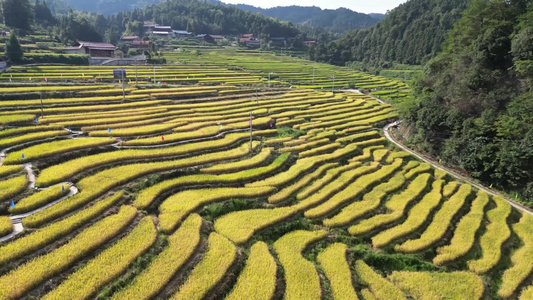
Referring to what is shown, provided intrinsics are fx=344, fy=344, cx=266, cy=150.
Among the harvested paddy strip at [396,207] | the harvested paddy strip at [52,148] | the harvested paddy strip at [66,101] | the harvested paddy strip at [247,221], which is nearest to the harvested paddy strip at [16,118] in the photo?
the harvested paddy strip at [66,101]

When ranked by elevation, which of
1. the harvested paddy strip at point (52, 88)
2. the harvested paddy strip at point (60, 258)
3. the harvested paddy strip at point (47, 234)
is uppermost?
the harvested paddy strip at point (52, 88)

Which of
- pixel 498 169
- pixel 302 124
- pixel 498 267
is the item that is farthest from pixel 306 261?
pixel 302 124

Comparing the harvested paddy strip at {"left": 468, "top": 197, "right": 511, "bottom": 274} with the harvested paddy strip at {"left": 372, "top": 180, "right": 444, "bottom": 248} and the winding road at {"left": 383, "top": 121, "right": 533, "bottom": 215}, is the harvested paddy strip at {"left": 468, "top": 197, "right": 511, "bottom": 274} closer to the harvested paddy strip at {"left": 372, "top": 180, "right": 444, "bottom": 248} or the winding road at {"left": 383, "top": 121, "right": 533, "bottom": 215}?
the winding road at {"left": 383, "top": 121, "right": 533, "bottom": 215}

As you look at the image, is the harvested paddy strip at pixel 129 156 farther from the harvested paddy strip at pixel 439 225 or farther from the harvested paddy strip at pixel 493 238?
the harvested paddy strip at pixel 493 238

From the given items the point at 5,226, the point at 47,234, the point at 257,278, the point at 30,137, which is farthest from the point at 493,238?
the point at 30,137

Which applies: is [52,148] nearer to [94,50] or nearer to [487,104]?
[487,104]

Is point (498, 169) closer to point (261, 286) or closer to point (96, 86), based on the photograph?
point (261, 286)

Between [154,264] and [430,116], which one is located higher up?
[430,116]
